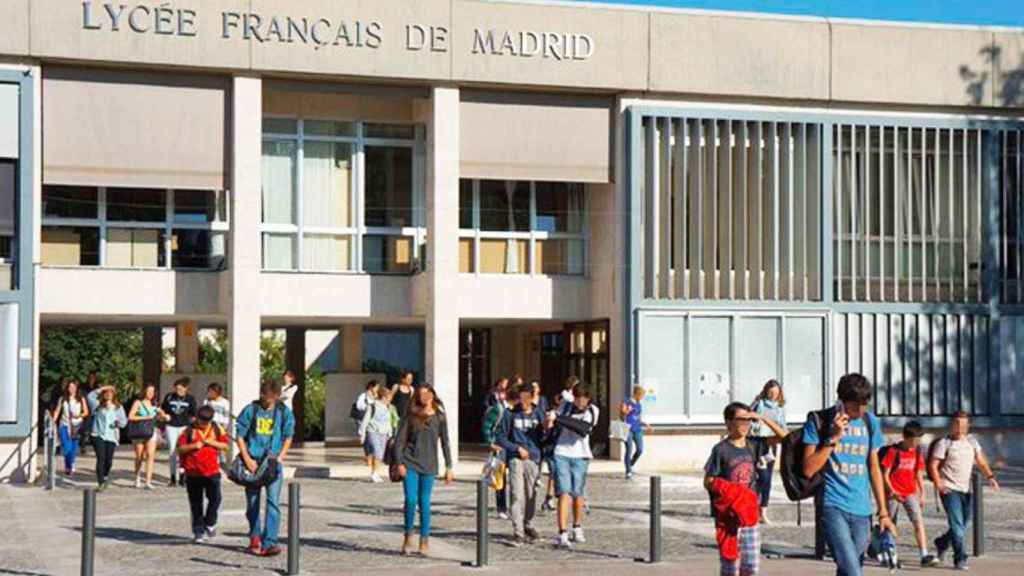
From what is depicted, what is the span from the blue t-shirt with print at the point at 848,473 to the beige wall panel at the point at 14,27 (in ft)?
65.2

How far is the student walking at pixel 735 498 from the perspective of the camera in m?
11.9

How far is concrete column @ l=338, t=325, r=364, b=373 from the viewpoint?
4028cm

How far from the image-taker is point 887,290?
32281 mm

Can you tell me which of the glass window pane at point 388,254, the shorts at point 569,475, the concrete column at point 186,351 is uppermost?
the glass window pane at point 388,254

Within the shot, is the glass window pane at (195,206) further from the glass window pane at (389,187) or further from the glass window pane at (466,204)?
the glass window pane at (466,204)

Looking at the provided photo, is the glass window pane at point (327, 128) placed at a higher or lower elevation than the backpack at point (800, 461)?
higher

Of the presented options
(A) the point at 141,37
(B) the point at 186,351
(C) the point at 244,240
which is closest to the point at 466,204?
(C) the point at 244,240

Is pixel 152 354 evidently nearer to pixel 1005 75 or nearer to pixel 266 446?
pixel 1005 75

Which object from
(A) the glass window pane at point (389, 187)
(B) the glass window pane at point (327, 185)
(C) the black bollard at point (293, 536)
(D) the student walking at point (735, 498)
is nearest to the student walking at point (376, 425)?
(B) the glass window pane at point (327, 185)

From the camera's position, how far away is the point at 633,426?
27.8 meters

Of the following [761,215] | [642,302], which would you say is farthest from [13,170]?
[761,215]

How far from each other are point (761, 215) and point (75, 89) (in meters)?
12.2

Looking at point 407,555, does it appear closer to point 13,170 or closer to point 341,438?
point 13,170

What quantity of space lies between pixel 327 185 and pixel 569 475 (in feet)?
48.7
